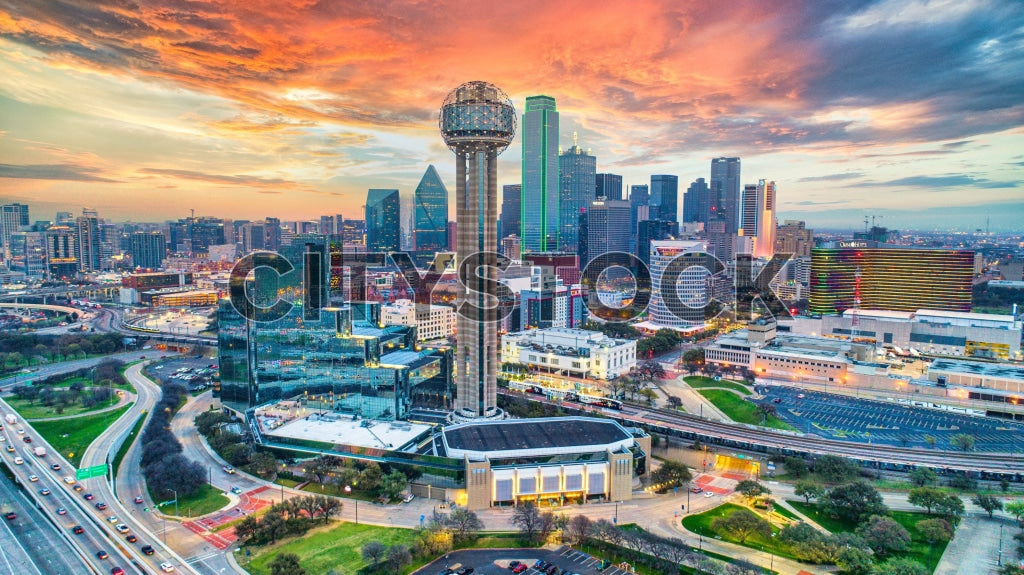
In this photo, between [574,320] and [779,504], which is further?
[574,320]

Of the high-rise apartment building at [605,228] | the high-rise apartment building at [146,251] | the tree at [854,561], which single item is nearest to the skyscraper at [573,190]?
the high-rise apartment building at [605,228]

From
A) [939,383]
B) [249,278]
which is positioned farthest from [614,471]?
[249,278]

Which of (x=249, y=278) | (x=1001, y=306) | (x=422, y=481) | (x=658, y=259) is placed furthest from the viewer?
(x=1001, y=306)

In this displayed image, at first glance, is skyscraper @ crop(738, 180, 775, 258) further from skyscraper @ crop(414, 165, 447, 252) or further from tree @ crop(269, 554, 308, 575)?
tree @ crop(269, 554, 308, 575)

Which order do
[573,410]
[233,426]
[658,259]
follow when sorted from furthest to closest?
[658,259], [573,410], [233,426]

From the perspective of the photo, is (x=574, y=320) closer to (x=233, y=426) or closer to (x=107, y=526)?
(x=233, y=426)

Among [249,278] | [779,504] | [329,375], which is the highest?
[249,278]

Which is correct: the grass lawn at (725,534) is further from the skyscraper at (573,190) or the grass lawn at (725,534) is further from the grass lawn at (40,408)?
the skyscraper at (573,190)
